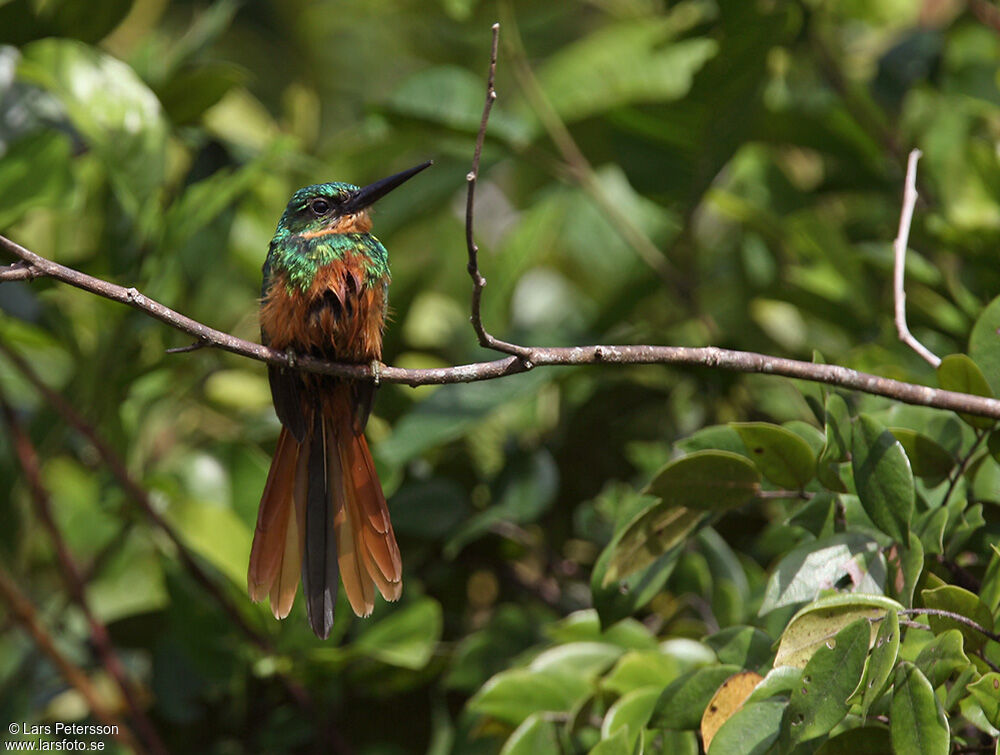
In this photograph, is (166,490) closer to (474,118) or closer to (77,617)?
(77,617)

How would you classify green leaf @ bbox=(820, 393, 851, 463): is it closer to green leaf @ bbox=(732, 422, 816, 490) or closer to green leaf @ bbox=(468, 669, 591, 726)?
green leaf @ bbox=(732, 422, 816, 490)

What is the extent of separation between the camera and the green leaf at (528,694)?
1.75 m

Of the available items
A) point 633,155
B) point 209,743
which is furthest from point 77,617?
point 633,155

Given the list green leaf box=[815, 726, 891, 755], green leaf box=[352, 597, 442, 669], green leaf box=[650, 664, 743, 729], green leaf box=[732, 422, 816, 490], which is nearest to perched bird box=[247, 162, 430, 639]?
green leaf box=[352, 597, 442, 669]

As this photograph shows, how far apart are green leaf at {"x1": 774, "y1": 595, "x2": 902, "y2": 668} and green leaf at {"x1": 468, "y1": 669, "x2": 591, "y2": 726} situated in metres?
0.53

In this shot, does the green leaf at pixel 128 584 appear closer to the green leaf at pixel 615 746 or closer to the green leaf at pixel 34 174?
the green leaf at pixel 34 174

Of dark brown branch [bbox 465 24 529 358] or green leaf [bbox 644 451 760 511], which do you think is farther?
green leaf [bbox 644 451 760 511]

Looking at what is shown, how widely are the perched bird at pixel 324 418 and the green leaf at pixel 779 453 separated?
60 centimetres

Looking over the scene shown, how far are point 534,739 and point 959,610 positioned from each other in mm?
690

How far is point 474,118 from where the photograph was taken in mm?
2641

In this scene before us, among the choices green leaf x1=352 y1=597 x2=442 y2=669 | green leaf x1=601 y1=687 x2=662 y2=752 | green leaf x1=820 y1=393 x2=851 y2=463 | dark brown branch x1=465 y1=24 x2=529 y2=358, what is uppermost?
dark brown branch x1=465 y1=24 x2=529 y2=358

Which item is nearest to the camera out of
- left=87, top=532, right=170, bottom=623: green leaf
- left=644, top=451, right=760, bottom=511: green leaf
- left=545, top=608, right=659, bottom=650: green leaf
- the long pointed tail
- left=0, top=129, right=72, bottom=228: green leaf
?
left=644, top=451, right=760, bottom=511: green leaf

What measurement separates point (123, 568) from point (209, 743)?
585mm

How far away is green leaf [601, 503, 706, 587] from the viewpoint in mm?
1565
